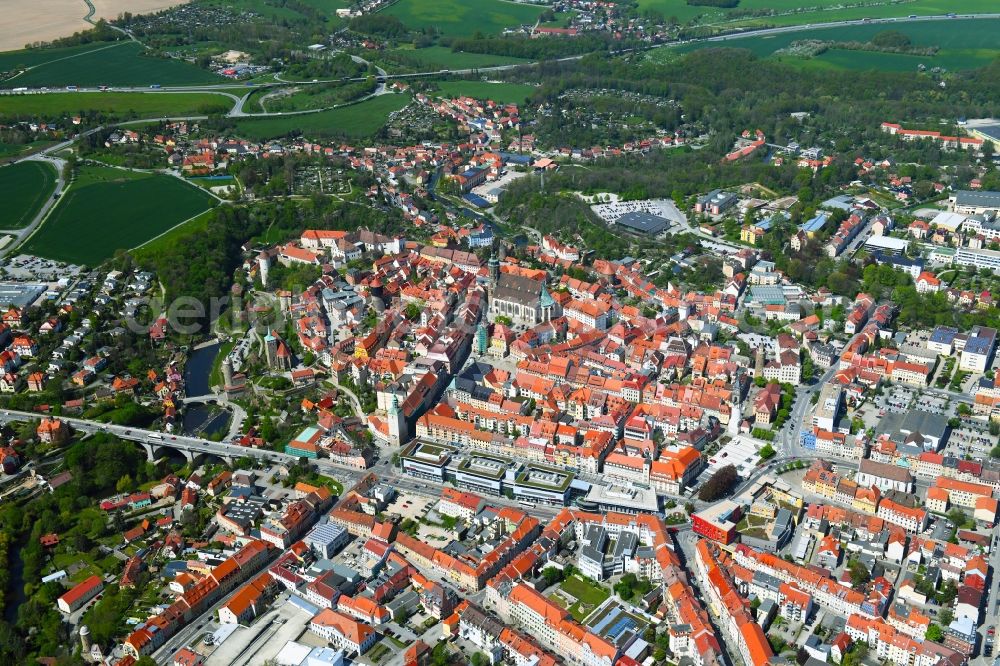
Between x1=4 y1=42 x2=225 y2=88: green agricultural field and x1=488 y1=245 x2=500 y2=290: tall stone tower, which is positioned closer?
x1=488 y1=245 x2=500 y2=290: tall stone tower

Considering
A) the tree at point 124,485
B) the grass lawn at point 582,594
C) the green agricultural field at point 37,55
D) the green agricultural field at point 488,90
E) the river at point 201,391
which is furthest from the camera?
the green agricultural field at point 37,55

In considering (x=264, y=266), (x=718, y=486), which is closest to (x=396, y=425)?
(x=718, y=486)

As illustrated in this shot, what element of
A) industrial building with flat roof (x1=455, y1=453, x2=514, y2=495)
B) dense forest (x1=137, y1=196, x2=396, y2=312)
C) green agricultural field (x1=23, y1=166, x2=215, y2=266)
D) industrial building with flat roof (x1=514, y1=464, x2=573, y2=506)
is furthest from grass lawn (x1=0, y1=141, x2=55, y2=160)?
industrial building with flat roof (x1=514, y1=464, x2=573, y2=506)

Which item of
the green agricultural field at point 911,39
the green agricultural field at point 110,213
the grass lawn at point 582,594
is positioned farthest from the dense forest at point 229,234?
the green agricultural field at point 911,39

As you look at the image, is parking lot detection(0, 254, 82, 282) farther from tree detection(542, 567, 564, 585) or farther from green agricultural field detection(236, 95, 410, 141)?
tree detection(542, 567, 564, 585)

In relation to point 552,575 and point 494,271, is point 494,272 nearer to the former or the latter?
point 494,271

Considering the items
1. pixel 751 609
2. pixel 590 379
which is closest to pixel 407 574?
pixel 751 609

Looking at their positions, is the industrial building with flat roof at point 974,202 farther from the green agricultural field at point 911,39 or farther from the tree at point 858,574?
the green agricultural field at point 911,39

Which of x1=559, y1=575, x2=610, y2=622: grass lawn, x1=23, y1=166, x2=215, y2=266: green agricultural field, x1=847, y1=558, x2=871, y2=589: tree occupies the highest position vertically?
x1=23, y1=166, x2=215, y2=266: green agricultural field
